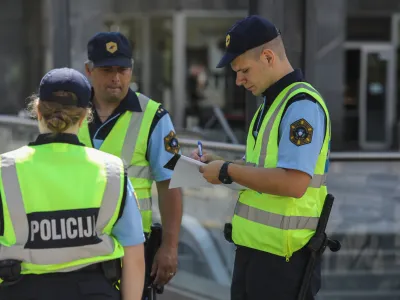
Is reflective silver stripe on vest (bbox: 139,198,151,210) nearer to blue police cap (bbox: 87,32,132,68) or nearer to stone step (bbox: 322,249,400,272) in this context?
blue police cap (bbox: 87,32,132,68)

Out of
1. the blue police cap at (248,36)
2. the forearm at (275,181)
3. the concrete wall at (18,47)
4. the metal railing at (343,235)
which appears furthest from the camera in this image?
the concrete wall at (18,47)

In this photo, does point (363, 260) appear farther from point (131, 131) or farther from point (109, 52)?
point (109, 52)

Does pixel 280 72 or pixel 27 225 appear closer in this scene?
pixel 27 225

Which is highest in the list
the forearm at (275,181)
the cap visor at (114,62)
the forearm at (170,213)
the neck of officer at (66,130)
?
the cap visor at (114,62)

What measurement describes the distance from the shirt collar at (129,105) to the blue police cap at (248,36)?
557mm

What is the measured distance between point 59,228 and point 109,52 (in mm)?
1224

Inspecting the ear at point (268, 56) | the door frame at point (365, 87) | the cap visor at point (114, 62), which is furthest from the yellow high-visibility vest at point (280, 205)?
the door frame at point (365, 87)

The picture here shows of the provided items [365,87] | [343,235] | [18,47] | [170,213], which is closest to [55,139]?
[170,213]

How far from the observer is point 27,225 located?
7.54 ft

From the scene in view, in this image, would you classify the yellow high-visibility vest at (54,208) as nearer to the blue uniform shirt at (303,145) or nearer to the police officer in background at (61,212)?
the police officer in background at (61,212)

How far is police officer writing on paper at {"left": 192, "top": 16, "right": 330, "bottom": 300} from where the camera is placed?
2830mm

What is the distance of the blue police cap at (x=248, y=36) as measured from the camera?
2.91m

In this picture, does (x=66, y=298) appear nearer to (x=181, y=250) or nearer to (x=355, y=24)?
(x=181, y=250)

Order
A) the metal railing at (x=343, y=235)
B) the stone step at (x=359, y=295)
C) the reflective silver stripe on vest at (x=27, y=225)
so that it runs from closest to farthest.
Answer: the reflective silver stripe on vest at (x=27, y=225)
the metal railing at (x=343, y=235)
the stone step at (x=359, y=295)
